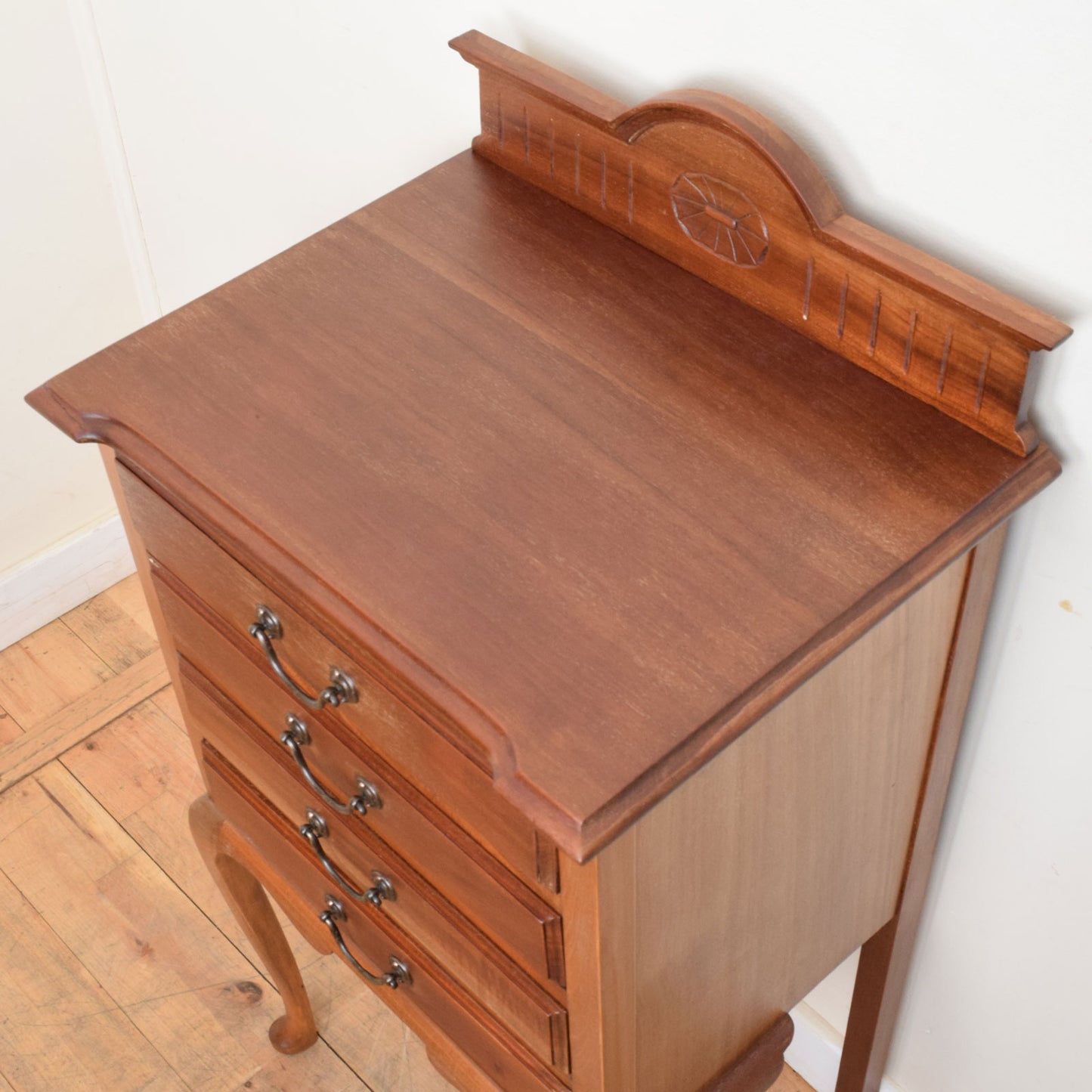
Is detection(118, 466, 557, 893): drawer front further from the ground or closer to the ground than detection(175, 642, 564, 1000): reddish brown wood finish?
further from the ground

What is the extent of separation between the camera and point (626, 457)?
910mm

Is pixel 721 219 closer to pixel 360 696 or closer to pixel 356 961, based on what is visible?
pixel 360 696

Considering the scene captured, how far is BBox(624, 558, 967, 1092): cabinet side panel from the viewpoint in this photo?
88 cm

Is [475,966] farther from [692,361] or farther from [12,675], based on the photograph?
[12,675]

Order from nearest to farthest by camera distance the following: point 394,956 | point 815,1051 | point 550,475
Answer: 1. point 550,475
2. point 394,956
3. point 815,1051

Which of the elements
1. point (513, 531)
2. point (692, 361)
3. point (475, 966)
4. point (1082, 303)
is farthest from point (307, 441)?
point (1082, 303)

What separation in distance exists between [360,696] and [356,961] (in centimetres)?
35

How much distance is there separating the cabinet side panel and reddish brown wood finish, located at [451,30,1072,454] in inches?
5.8

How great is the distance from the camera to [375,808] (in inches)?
39.9

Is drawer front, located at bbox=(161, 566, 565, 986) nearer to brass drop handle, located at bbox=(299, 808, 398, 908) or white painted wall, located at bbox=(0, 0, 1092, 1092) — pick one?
brass drop handle, located at bbox=(299, 808, 398, 908)

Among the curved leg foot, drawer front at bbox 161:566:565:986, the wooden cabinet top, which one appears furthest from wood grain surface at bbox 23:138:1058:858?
the curved leg foot

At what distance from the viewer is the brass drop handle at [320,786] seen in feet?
3.30

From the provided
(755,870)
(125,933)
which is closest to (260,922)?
(125,933)

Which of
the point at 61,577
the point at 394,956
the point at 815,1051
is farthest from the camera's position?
the point at 61,577
